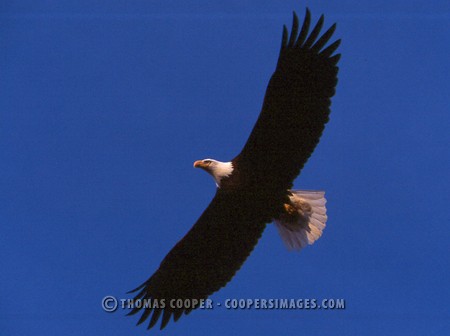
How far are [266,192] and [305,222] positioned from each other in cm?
89

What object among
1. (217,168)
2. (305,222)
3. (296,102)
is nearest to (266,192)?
(217,168)

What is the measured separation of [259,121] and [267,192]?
41.0 inches

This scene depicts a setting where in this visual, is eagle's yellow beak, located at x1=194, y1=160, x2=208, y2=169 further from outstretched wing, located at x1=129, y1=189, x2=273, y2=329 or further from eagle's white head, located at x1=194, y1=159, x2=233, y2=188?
outstretched wing, located at x1=129, y1=189, x2=273, y2=329

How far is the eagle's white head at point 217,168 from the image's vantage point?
728cm

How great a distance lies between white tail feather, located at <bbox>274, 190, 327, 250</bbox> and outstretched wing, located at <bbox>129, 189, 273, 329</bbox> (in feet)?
1.32

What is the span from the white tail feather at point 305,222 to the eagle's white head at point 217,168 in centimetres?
100

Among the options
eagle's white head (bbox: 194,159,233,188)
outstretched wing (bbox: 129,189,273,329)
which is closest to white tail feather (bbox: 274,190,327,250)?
outstretched wing (bbox: 129,189,273,329)

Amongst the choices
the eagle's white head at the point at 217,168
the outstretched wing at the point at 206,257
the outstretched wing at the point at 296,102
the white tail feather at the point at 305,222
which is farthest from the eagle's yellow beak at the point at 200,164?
the white tail feather at the point at 305,222

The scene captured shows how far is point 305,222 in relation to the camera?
7.92 metres

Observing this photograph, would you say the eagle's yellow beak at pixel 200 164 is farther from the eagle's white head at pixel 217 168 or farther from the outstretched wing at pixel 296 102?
the outstretched wing at pixel 296 102

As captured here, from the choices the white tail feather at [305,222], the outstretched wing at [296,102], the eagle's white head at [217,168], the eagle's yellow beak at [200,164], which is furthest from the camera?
the white tail feather at [305,222]

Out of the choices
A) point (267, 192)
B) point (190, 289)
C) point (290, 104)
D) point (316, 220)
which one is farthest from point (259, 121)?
point (190, 289)

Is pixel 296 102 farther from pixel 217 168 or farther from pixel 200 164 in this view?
pixel 200 164

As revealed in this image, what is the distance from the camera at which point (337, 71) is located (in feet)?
22.1
